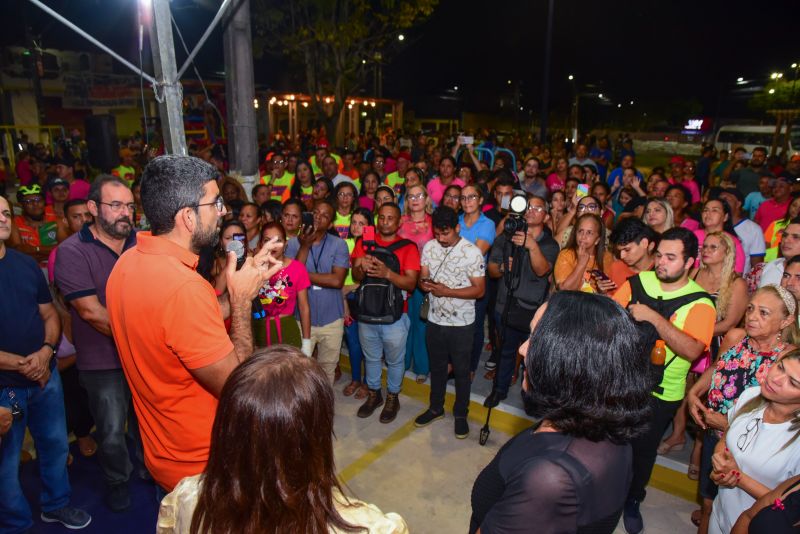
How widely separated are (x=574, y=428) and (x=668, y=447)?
11.5 ft

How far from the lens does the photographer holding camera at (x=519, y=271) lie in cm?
451

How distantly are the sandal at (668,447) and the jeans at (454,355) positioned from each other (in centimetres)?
166

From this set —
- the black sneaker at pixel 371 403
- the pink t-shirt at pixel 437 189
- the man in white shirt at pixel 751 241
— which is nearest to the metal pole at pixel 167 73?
Result: the black sneaker at pixel 371 403

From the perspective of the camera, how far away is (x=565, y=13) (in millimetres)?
36625

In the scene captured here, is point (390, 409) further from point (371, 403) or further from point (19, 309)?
point (19, 309)

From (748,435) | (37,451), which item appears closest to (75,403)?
(37,451)

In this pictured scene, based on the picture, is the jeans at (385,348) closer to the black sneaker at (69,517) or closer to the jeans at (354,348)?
the jeans at (354,348)

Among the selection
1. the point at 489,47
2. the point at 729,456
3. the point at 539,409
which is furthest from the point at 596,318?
the point at 489,47

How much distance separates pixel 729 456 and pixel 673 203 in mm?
4656

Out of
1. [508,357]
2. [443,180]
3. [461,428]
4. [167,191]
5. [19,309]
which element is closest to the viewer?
[167,191]

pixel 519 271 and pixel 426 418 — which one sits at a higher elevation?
pixel 519 271

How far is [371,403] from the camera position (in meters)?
5.09

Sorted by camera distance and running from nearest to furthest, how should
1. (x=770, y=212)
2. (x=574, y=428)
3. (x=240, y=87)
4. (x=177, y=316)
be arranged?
(x=574, y=428)
(x=177, y=316)
(x=240, y=87)
(x=770, y=212)

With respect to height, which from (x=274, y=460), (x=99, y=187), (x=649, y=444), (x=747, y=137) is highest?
(x=747, y=137)
